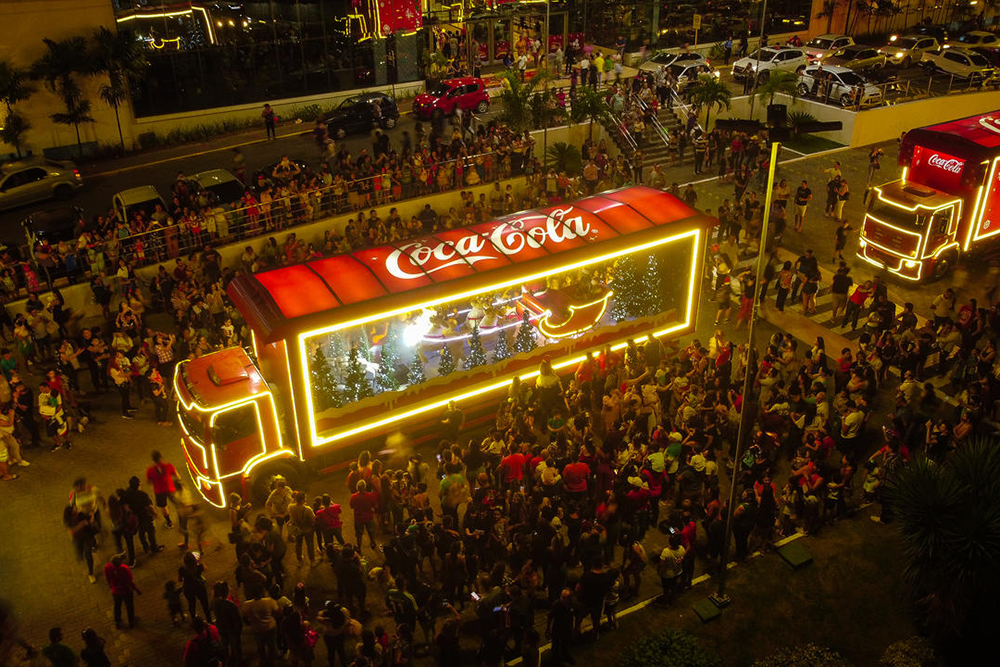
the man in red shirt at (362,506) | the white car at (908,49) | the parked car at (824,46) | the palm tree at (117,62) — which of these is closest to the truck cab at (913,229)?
the man in red shirt at (362,506)

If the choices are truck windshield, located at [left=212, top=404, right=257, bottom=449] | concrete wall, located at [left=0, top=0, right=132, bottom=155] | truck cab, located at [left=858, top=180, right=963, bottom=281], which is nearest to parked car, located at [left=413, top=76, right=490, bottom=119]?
concrete wall, located at [left=0, top=0, right=132, bottom=155]

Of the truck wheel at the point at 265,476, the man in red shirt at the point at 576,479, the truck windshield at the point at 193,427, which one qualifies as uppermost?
the truck windshield at the point at 193,427

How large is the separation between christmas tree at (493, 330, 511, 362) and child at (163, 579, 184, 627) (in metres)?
6.93

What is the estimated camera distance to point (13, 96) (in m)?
28.4

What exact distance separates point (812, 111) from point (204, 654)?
1190 inches

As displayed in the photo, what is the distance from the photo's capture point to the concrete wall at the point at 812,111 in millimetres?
30781

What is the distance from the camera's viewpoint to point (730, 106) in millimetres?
33125

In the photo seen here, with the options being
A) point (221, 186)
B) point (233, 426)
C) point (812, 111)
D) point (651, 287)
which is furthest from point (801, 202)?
point (233, 426)

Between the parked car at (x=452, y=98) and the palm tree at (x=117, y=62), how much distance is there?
1025 cm

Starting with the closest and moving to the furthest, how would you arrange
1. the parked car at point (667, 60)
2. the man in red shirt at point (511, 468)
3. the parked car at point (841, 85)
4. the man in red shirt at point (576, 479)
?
1. the man in red shirt at point (576, 479)
2. the man in red shirt at point (511, 468)
3. the parked car at point (841, 85)
4. the parked car at point (667, 60)

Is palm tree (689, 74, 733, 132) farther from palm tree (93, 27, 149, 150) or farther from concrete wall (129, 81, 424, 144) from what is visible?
palm tree (93, 27, 149, 150)

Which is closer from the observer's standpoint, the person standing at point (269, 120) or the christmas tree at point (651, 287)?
the christmas tree at point (651, 287)

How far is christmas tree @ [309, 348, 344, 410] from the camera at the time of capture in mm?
13766

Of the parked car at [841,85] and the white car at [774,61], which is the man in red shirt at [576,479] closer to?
the parked car at [841,85]
